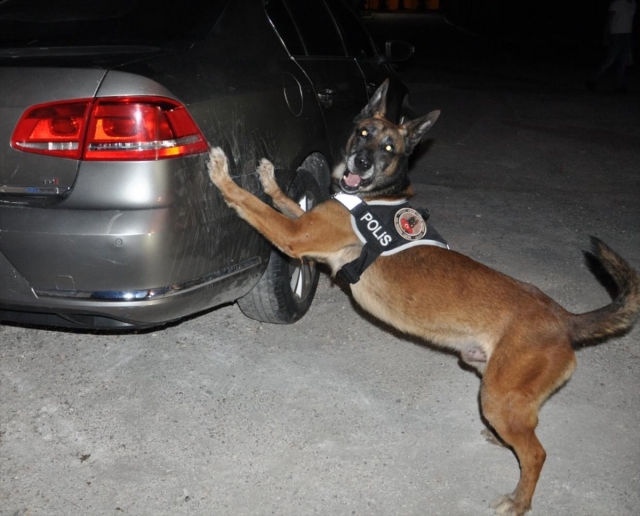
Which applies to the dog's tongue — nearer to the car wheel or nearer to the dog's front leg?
the car wheel

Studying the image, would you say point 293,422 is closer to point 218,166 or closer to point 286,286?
point 286,286

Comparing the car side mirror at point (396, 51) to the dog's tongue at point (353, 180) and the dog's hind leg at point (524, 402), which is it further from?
the dog's hind leg at point (524, 402)

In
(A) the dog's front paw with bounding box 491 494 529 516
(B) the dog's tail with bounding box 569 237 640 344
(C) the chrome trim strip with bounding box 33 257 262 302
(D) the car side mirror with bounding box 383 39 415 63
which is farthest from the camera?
(D) the car side mirror with bounding box 383 39 415 63

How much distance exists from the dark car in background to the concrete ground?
626 mm

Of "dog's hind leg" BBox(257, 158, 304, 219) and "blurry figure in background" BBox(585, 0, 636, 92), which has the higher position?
"dog's hind leg" BBox(257, 158, 304, 219)

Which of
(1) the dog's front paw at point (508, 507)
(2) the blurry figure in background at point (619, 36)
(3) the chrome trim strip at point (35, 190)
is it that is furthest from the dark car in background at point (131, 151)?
(2) the blurry figure in background at point (619, 36)

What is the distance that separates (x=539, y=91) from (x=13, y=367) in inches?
A: 549

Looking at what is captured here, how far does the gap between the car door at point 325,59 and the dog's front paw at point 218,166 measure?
125 cm

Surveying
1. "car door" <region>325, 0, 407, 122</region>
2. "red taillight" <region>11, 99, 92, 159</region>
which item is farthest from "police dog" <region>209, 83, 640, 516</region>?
"car door" <region>325, 0, 407, 122</region>

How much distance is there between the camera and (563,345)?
320 cm

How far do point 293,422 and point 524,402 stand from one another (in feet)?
3.94

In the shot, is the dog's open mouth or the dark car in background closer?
the dark car in background

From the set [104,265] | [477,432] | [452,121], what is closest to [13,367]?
[104,265]

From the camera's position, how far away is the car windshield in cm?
332
